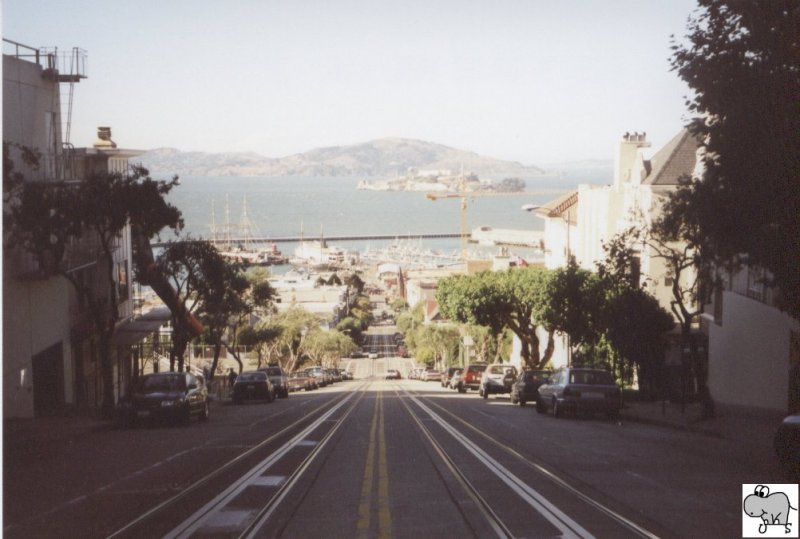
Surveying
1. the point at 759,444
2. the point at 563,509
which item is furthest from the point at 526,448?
the point at 563,509

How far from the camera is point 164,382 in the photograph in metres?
27.3

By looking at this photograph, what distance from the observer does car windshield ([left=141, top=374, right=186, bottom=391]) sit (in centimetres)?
2691

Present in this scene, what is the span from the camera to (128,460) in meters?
17.9

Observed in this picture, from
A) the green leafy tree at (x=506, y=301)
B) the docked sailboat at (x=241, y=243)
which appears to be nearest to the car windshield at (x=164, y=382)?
the green leafy tree at (x=506, y=301)

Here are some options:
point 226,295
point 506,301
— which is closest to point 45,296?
point 226,295

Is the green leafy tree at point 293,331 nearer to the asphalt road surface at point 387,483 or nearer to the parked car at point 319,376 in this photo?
the parked car at point 319,376

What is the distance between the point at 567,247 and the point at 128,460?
47995 mm

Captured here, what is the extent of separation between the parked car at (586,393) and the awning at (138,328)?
19.6 m

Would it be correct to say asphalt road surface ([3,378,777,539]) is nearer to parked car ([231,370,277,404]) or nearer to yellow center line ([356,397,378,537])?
Result: yellow center line ([356,397,378,537])

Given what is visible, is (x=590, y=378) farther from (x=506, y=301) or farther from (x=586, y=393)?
(x=506, y=301)

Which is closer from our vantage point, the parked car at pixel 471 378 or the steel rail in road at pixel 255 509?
the steel rail in road at pixel 255 509

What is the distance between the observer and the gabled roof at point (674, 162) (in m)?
43.8

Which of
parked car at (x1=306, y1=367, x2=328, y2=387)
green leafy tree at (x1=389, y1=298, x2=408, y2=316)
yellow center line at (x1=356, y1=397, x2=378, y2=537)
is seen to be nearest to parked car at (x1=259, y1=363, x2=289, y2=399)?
parked car at (x1=306, y1=367, x2=328, y2=387)

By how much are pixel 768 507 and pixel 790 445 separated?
12.1 ft
